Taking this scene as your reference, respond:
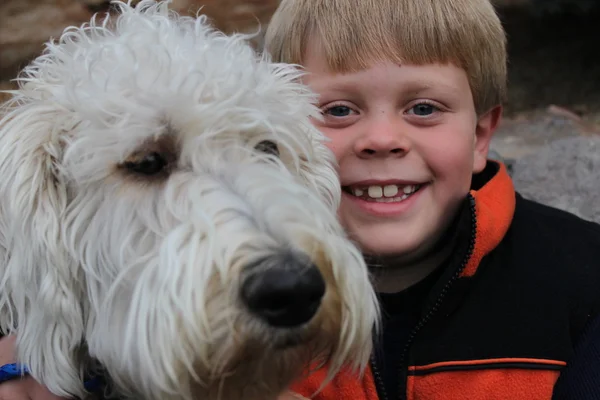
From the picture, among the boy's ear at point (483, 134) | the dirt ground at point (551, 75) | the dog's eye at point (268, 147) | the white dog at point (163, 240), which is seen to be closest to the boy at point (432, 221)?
the boy's ear at point (483, 134)

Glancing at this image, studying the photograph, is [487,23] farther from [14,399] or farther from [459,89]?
[14,399]

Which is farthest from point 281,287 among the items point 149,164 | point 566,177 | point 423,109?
point 566,177

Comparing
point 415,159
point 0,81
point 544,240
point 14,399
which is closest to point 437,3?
point 415,159

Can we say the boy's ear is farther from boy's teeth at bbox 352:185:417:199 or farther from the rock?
the rock

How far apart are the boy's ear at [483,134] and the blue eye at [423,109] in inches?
13.9

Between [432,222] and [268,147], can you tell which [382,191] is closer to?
[432,222]

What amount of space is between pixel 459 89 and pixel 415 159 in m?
0.29

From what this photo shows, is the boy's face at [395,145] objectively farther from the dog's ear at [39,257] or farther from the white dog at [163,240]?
the dog's ear at [39,257]

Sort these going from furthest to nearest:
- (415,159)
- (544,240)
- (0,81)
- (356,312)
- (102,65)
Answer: (0,81)
(544,240)
(415,159)
(102,65)
(356,312)

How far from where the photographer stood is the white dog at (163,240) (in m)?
1.35

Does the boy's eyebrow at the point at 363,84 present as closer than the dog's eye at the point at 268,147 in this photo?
No

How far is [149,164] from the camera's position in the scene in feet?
5.20

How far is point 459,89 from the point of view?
2240mm

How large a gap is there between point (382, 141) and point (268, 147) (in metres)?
0.46
